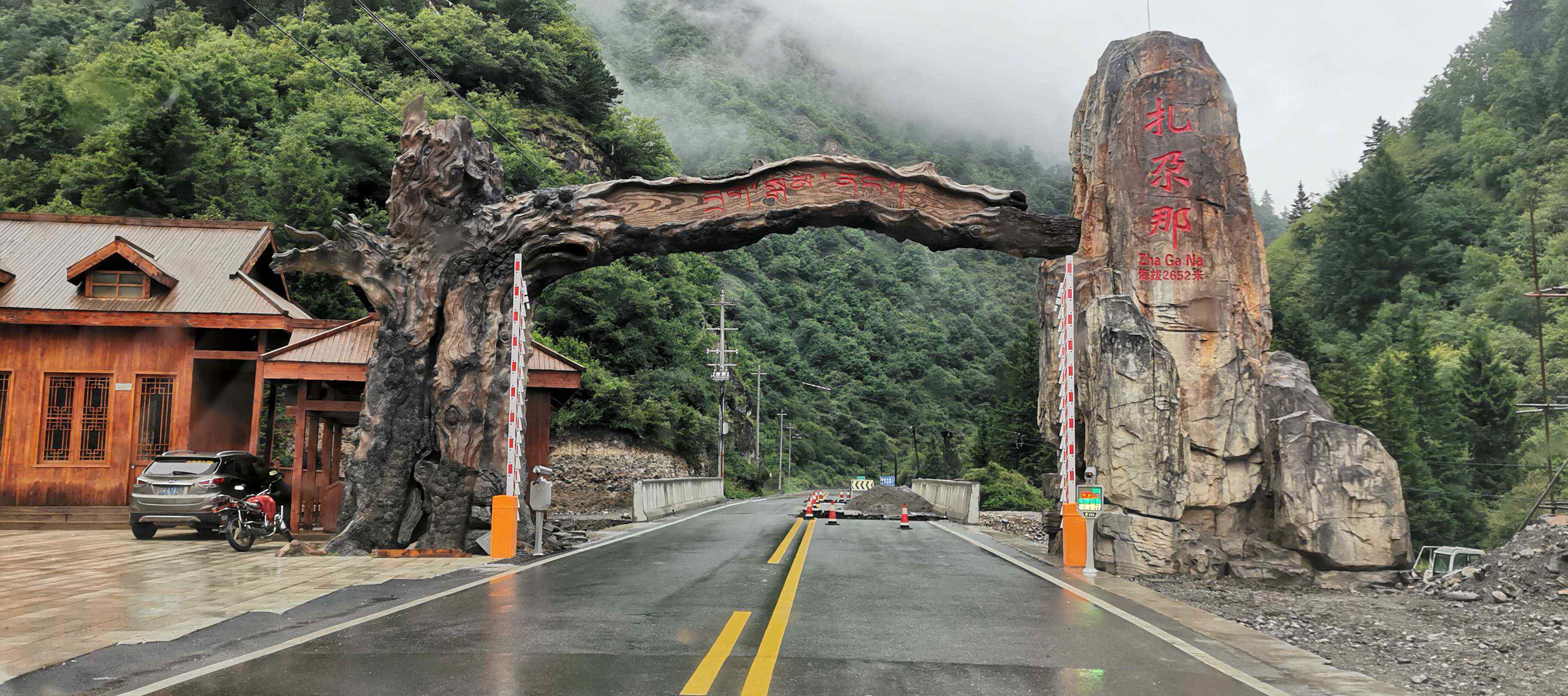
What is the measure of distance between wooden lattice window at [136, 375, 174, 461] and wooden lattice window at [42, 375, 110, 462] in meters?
0.60

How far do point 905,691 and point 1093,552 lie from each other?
26.6 ft

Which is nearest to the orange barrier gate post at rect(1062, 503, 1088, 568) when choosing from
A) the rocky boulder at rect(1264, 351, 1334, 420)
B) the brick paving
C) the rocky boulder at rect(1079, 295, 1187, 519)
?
the rocky boulder at rect(1079, 295, 1187, 519)

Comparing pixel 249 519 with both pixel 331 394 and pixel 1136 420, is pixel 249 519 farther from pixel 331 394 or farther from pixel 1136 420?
pixel 1136 420

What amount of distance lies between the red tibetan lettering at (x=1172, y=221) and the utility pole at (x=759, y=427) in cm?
4892

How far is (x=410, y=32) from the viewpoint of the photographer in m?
57.6

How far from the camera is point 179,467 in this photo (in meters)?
15.2

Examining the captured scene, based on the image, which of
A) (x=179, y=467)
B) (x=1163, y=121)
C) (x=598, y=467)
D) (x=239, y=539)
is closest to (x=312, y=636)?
(x=239, y=539)

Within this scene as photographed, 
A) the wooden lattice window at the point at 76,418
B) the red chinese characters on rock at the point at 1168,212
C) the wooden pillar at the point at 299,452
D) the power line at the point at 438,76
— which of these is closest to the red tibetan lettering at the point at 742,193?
the power line at the point at 438,76

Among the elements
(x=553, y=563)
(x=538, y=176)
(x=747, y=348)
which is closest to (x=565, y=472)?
(x=538, y=176)

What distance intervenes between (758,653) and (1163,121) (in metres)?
11.5

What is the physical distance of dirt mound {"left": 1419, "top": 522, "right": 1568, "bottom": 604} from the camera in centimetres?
1032

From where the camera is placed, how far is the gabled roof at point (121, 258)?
19297 mm

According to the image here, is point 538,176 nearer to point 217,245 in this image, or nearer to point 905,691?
point 217,245

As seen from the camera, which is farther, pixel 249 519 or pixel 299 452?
pixel 299 452
